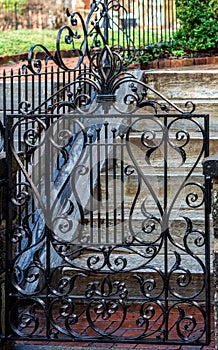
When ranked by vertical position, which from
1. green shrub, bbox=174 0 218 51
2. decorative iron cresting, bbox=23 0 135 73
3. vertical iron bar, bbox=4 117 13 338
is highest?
green shrub, bbox=174 0 218 51

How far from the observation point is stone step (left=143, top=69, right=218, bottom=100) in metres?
8.48

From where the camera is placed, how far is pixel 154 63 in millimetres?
9781

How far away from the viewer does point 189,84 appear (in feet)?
27.9


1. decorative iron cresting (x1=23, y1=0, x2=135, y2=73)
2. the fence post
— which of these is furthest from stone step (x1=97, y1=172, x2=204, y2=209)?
the fence post

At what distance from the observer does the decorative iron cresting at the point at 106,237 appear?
16.7 ft

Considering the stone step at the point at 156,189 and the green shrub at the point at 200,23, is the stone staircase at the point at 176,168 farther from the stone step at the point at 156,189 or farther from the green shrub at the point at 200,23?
the green shrub at the point at 200,23

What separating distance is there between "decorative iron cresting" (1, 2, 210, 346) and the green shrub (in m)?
2.69

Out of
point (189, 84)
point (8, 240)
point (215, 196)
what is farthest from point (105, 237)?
point (189, 84)

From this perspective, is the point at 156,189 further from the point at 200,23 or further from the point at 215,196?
the point at 200,23

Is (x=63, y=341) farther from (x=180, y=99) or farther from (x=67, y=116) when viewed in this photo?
(x=180, y=99)

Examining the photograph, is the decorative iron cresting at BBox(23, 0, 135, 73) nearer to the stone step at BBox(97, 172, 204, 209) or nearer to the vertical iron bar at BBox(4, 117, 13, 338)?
the vertical iron bar at BBox(4, 117, 13, 338)

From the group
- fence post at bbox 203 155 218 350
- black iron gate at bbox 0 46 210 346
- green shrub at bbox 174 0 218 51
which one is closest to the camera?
fence post at bbox 203 155 218 350

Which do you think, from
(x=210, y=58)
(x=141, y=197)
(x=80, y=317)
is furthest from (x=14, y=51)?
(x=80, y=317)

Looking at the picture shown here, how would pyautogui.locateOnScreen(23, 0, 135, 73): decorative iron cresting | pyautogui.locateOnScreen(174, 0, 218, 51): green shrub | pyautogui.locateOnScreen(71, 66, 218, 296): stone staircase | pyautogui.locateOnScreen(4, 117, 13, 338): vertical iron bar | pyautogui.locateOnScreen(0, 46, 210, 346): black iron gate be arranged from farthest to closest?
1. pyautogui.locateOnScreen(174, 0, 218, 51): green shrub
2. pyautogui.locateOnScreen(71, 66, 218, 296): stone staircase
3. pyautogui.locateOnScreen(23, 0, 135, 73): decorative iron cresting
4. pyautogui.locateOnScreen(4, 117, 13, 338): vertical iron bar
5. pyautogui.locateOnScreen(0, 46, 210, 346): black iron gate
